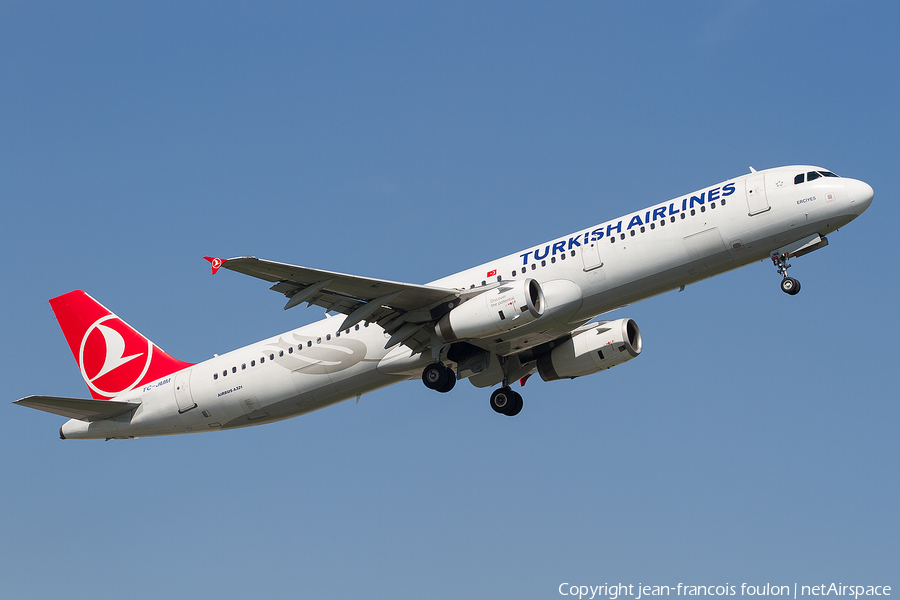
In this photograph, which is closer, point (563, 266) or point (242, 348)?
point (563, 266)

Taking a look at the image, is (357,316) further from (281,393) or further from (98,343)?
(98,343)

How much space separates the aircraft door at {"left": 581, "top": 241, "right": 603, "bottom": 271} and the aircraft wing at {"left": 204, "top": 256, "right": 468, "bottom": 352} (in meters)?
4.23

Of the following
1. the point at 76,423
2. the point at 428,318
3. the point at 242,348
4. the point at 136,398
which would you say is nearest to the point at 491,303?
the point at 428,318

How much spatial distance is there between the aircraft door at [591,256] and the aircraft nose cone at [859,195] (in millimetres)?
7959

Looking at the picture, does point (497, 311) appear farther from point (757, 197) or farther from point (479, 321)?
point (757, 197)

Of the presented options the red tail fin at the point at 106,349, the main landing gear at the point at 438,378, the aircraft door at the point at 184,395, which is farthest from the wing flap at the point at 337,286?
the red tail fin at the point at 106,349

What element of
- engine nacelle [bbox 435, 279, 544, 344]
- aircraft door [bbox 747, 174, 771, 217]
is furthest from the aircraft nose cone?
engine nacelle [bbox 435, 279, 544, 344]

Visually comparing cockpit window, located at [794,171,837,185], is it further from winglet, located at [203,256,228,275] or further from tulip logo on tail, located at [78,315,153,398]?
tulip logo on tail, located at [78,315,153,398]

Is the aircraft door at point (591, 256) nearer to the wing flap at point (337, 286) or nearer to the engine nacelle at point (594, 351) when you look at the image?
the wing flap at point (337, 286)

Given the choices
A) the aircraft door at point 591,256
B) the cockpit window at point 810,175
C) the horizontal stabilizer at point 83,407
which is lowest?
the horizontal stabilizer at point 83,407

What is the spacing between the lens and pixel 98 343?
132ft

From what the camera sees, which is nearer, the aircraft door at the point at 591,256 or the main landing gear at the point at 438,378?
the aircraft door at the point at 591,256

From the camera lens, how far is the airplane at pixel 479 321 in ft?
101

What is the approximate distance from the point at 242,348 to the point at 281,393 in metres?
2.85
